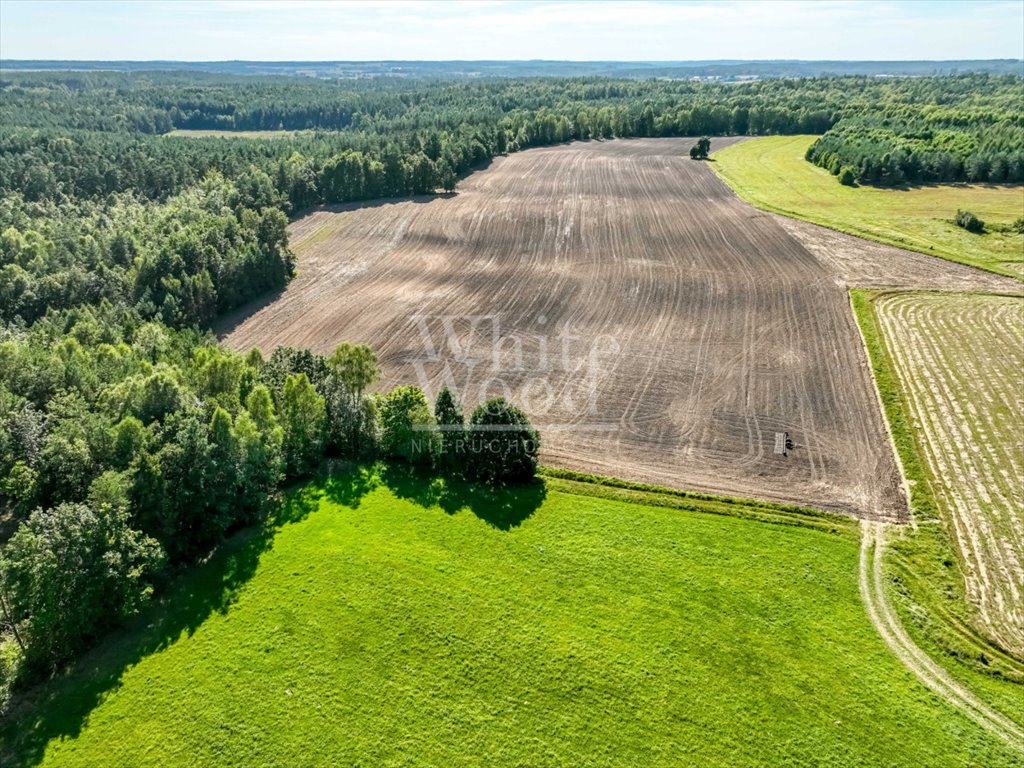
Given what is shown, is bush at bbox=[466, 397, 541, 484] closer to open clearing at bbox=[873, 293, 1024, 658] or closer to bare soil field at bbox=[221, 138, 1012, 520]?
bare soil field at bbox=[221, 138, 1012, 520]

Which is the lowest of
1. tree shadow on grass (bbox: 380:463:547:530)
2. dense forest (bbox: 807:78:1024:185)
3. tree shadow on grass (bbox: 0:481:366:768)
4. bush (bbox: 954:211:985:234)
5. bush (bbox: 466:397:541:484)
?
tree shadow on grass (bbox: 0:481:366:768)

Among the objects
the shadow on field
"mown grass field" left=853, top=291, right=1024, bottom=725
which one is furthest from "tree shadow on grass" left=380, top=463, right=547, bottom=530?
"mown grass field" left=853, top=291, right=1024, bottom=725

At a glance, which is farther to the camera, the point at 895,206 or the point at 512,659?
the point at 895,206

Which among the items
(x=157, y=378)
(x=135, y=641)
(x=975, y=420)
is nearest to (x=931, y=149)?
(x=975, y=420)

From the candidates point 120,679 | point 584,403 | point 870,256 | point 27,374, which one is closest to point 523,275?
point 584,403

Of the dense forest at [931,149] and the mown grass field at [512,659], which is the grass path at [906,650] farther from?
the dense forest at [931,149]

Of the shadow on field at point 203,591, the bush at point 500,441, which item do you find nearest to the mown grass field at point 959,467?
the bush at point 500,441

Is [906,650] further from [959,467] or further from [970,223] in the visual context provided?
[970,223]
